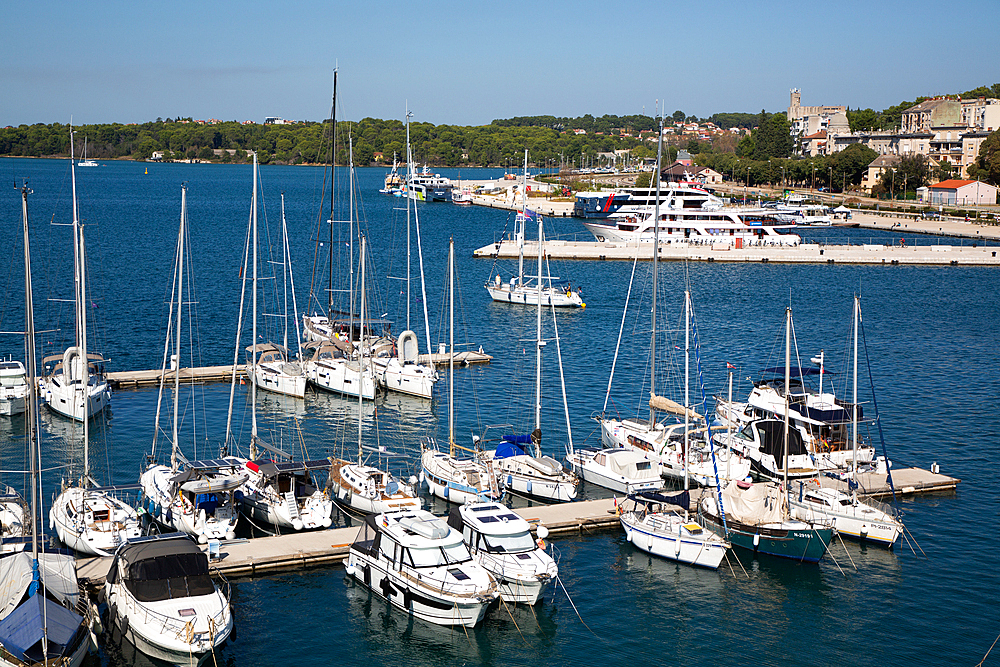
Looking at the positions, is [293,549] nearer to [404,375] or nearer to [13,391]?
[404,375]

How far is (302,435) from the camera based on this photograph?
39.5 m

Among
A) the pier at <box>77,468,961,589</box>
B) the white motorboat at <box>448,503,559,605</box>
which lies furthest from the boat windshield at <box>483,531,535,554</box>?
the pier at <box>77,468,961,589</box>

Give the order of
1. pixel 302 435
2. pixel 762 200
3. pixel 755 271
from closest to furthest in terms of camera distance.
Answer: pixel 302 435 < pixel 755 271 < pixel 762 200

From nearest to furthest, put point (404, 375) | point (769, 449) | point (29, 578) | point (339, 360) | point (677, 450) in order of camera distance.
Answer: point (29, 578), point (677, 450), point (769, 449), point (404, 375), point (339, 360)

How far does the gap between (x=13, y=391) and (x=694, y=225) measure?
8634 centimetres

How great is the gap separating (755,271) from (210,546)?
76892mm

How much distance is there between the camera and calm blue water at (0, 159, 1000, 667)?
24359 millimetres

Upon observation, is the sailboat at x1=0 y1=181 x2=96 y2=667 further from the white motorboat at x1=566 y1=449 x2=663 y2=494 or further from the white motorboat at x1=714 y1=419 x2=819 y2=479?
the white motorboat at x1=714 y1=419 x2=819 y2=479

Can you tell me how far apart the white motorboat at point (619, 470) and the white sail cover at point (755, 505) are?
3560 millimetres

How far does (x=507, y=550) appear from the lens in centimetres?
2583

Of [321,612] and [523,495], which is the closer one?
[321,612]

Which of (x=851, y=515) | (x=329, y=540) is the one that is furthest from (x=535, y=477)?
(x=851, y=515)

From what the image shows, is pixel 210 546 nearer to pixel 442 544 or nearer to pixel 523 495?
pixel 442 544

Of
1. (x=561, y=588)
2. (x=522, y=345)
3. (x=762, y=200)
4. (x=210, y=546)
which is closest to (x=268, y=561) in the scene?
(x=210, y=546)
